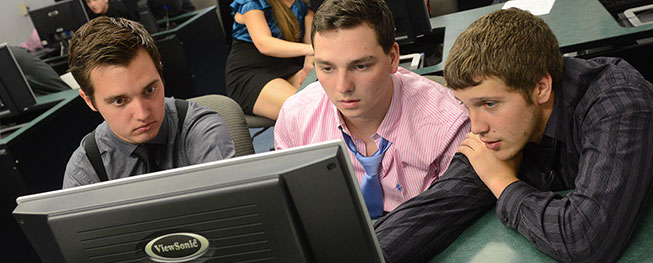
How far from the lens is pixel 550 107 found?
111cm

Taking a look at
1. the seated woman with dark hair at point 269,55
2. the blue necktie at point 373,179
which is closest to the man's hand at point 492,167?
the blue necktie at point 373,179

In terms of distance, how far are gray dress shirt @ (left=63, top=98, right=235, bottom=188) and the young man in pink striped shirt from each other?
0.31 meters

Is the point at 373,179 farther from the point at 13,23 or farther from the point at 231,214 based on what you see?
the point at 13,23

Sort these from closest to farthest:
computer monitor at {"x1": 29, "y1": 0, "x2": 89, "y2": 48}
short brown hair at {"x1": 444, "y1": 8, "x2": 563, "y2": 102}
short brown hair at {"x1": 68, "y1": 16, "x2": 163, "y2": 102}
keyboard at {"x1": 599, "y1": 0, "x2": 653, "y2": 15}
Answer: short brown hair at {"x1": 444, "y1": 8, "x2": 563, "y2": 102}
short brown hair at {"x1": 68, "y1": 16, "x2": 163, "y2": 102}
keyboard at {"x1": 599, "y1": 0, "x2": 653, "y2": 15}
computer monitor at {"x1": 29, "y1": 0, "x2": 89, "y2": 48}

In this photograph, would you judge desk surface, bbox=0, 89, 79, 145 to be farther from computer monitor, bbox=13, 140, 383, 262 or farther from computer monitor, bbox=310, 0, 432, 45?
computer monitor, bbox=13, 140, 383, 262

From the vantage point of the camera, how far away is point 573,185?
1169mm

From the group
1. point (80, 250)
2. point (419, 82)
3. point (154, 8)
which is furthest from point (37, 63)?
point (80, 250)

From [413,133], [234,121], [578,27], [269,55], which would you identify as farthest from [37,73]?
[578,27]

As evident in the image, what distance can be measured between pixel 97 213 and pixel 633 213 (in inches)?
33.9

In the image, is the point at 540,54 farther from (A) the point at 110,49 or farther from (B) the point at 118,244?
(A) the point at 110,49

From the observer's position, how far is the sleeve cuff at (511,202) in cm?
105

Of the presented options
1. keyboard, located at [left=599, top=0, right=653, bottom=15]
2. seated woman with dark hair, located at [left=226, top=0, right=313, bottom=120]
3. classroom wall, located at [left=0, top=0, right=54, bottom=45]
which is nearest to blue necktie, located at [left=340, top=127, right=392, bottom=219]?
seated woman with dark hair, located at [left=226, top=0, right=313, bottom=120]

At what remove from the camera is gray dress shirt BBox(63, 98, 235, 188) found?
1.47 m

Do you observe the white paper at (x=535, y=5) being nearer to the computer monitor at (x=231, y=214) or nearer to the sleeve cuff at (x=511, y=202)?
the sleeve cuff at (x=511, y=202)
